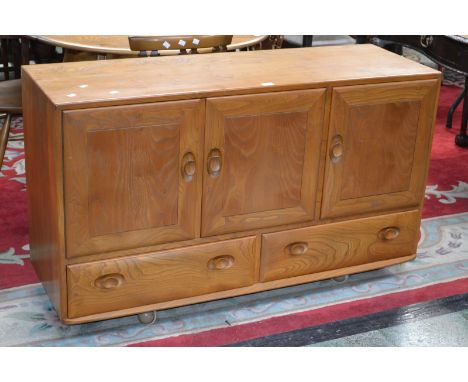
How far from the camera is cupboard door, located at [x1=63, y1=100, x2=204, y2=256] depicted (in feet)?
7.74

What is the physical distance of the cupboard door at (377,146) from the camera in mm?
2691

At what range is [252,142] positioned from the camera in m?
2.58

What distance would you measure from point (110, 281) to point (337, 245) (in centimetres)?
83

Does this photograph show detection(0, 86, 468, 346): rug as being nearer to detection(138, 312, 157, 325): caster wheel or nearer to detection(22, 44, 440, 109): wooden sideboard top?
detection(138, 312, 157, 325): caster wheel

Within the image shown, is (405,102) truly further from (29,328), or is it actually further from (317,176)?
(29,328)

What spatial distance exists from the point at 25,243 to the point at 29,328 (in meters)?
0.59

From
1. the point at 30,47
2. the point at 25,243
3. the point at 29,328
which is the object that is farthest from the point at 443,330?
the point at 30,47

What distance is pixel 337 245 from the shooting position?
9.50 ft

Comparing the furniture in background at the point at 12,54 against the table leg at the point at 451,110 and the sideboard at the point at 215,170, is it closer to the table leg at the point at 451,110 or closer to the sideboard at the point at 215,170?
the sideboard at the point at 215,170

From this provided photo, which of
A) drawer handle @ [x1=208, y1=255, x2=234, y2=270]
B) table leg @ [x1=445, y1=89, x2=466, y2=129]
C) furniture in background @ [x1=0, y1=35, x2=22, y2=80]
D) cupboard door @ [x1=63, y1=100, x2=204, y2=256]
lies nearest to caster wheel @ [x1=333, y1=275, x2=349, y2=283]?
drawer handle @ [x1=208, y1=255, x2=234, y2=270]

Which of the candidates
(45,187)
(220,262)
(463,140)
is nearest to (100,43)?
(45,187)

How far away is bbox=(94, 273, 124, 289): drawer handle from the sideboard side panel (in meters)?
0.11

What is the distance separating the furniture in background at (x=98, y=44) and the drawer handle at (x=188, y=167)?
3.11ft

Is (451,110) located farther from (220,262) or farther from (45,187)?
(45,187)
